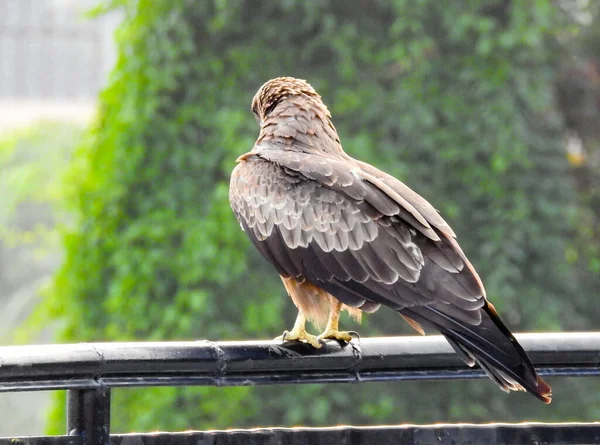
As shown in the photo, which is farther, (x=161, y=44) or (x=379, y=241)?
(x=161, y=44)

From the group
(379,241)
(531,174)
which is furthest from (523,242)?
(379,241)

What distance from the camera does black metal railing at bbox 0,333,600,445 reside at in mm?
2000

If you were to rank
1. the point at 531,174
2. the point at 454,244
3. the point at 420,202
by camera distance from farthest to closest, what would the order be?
1. the point at 531,174
2. the point at 420,202
3. the point at 454,244

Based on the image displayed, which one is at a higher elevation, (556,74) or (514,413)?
(556,74)

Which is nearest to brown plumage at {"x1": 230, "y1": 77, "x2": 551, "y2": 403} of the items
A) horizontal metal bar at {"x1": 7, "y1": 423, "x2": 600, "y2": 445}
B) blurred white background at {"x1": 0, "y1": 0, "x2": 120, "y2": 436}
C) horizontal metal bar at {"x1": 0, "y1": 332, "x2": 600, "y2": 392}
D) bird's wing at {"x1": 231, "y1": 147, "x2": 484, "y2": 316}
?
bird's wing at {"x1": 231, "y1": 147, "x2": 484, "y2": 316}

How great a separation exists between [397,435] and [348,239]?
50.1 inches

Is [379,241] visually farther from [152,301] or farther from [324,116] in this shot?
→ [152,301]

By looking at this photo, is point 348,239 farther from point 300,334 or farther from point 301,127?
point 301,127

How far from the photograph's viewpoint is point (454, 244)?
3.22 m

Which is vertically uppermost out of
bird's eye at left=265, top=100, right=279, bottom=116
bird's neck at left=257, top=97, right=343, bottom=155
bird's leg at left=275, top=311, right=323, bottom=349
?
bird's eye at left=265, top=100, right=279, bottom=116

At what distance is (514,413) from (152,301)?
3057mm

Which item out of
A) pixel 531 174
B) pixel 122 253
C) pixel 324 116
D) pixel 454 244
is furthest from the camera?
pixel 531 174

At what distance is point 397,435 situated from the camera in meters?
2.21

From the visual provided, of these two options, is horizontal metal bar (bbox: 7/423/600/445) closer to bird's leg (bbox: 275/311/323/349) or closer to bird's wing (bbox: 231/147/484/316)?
bird's wing (bbox: 231/147/484/316)
